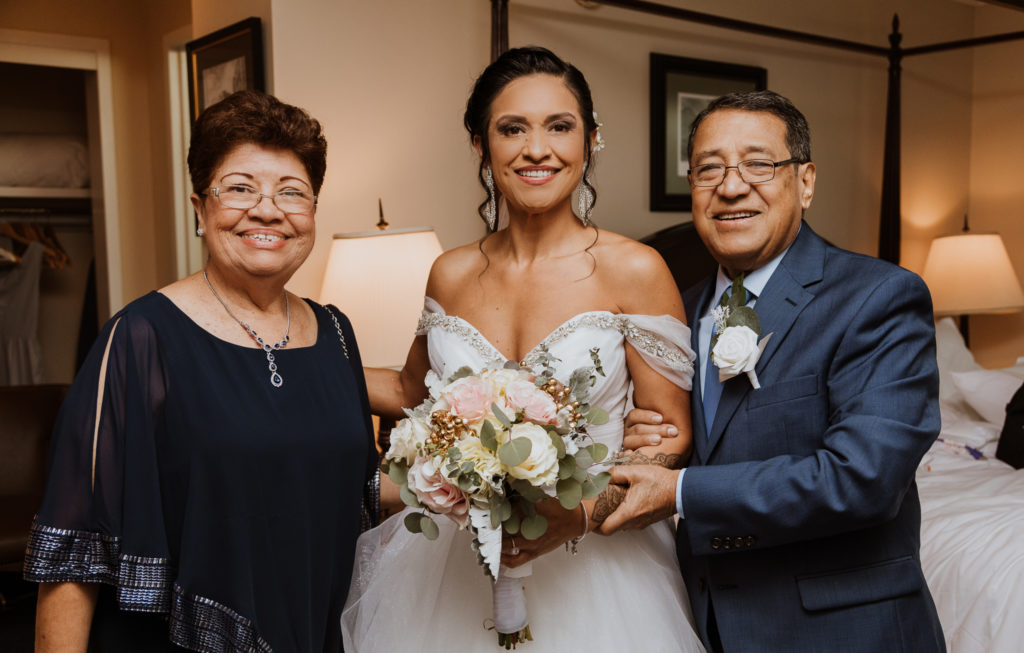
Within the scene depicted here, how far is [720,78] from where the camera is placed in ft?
14.1

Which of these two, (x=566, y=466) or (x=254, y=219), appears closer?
(x=566, y=466)

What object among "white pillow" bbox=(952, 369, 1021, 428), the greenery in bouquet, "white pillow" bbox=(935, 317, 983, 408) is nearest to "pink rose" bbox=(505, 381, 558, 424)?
the greenery in bouquet

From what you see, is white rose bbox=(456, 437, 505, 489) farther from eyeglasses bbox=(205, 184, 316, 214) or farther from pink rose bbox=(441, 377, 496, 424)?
eyeglasses bbox=(205, 184, 316, 214)

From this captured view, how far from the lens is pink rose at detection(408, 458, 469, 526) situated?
1.40 metres

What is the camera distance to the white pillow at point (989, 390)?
3.98 meters

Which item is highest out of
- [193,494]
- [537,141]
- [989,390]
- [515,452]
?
[537,141]

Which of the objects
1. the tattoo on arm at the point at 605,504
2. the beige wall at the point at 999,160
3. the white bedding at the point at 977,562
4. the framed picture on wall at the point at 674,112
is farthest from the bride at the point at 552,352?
the beige wall at the point at 999,160

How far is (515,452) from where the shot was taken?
1.33 m

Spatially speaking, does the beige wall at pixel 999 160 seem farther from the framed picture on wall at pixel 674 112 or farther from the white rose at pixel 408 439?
the white rose at pixel 408 439

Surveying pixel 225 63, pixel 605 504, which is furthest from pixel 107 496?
pixel 225 63

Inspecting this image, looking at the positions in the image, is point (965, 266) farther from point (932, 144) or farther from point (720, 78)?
point (720, 78)

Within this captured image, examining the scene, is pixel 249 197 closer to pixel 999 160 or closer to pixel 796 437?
pixel 796 437

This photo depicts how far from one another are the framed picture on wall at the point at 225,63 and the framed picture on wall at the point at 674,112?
183 centimetres

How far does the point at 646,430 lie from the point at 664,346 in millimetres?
173
